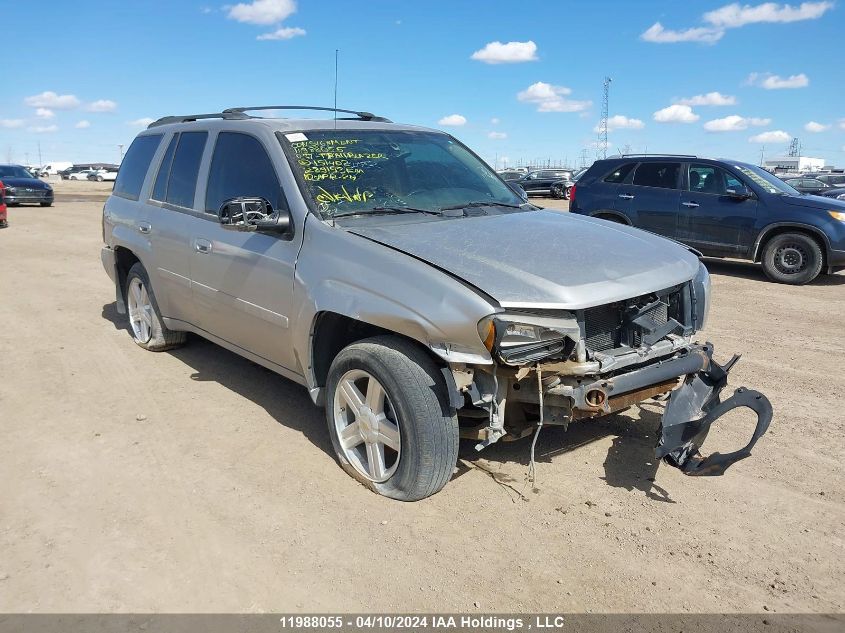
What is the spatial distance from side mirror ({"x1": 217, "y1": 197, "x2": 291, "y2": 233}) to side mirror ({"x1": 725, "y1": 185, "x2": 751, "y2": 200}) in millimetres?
8377

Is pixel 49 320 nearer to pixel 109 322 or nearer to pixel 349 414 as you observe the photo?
pixel 109 322

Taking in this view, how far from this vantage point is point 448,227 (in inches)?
154

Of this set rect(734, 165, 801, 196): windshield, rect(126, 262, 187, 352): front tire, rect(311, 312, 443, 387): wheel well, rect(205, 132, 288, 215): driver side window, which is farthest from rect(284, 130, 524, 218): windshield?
rect(734, 165, 801, 196): windshield

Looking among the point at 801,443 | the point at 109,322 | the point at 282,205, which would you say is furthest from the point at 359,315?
the point at 109,322

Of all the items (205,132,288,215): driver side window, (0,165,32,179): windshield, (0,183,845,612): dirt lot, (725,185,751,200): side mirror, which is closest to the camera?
(0,183,845,612): dirt lot

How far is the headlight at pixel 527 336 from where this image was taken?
9.90 ft

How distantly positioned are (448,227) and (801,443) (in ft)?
8.49

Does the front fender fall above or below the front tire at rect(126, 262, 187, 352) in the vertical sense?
above

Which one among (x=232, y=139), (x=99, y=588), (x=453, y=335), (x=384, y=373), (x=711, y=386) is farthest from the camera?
(x=232, y=139)

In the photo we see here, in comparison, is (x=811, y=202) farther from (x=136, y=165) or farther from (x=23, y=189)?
(x=23, y=189)

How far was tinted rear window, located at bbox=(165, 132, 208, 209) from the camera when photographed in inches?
198

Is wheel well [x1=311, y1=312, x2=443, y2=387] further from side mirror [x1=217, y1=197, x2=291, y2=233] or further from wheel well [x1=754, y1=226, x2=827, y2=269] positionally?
wheel well [x1=754, y1=226, x2=827, y2=269]

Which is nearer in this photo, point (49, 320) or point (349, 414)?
point (349, 414)

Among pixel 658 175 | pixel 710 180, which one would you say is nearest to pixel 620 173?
pixel 658 175
